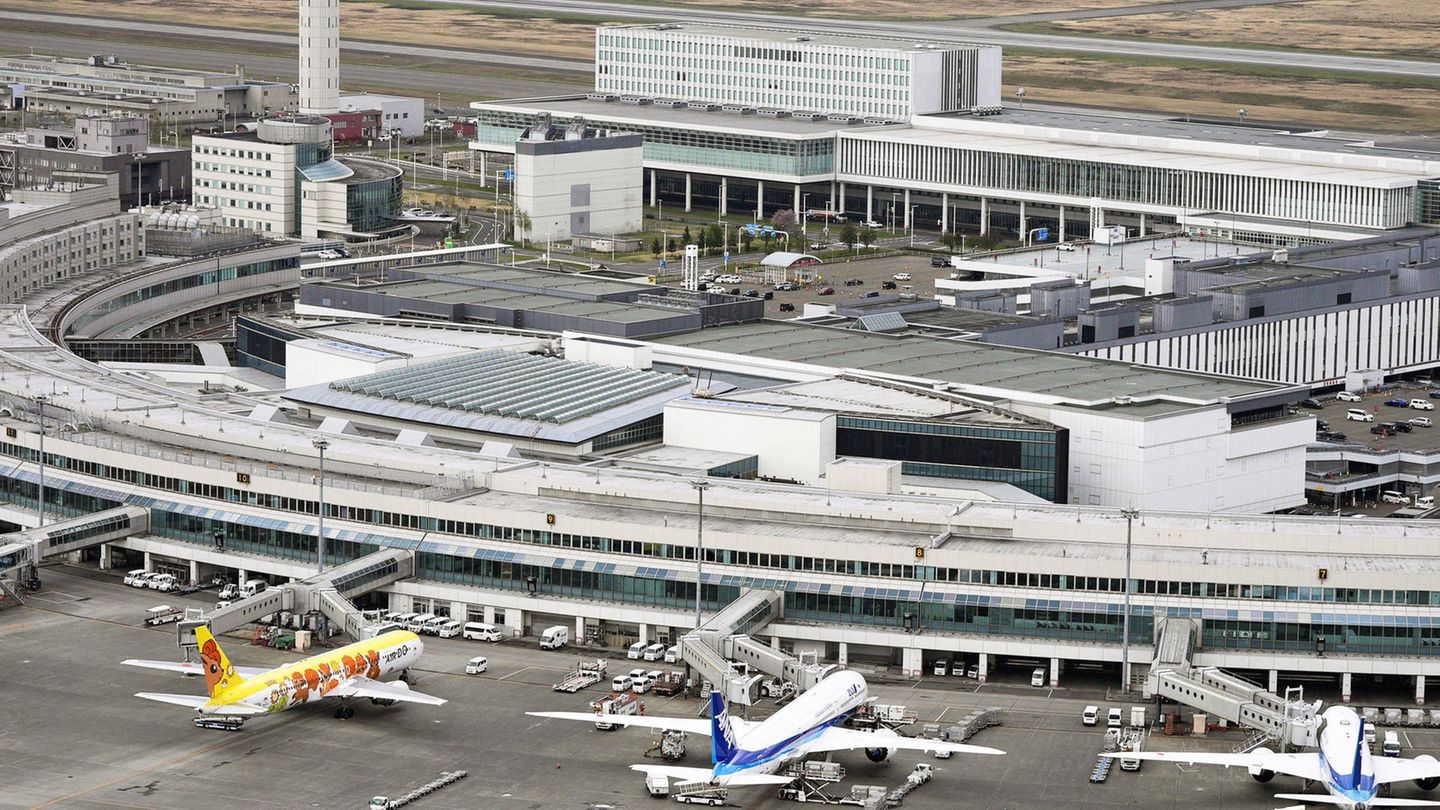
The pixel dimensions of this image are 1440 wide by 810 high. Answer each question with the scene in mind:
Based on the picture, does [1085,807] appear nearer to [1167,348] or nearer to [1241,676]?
[1241,676]

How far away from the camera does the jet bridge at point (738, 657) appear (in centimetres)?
10938

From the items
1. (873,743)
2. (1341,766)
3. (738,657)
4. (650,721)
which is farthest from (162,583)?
(1341,766)

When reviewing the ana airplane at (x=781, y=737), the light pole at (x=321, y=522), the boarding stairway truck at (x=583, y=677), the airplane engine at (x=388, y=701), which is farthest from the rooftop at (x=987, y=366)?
the airplane engine at (x=388, y=701)

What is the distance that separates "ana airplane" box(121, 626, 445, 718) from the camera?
105m

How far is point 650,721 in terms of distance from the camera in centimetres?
10450

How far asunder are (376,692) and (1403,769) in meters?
42.2

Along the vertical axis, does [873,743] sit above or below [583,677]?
above

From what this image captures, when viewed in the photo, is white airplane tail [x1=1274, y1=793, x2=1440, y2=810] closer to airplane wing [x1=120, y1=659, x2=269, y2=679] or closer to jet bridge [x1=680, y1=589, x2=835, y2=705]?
jet bridge [x1=680, y1=589, x2=835, y2=705]

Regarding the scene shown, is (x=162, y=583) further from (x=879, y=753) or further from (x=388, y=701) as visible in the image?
(x=879, y=753)

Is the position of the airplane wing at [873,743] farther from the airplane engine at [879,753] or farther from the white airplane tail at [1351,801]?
the white airplane tail at [1351,801]

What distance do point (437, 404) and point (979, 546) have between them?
4069cm

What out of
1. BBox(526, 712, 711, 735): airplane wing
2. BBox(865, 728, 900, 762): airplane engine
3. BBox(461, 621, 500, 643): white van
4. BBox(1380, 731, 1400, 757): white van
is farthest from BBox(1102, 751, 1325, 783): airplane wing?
BBox(461, 621, 500, 643): white van

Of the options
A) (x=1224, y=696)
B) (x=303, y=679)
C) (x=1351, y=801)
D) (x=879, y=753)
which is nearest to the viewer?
(x=1351, y=801)

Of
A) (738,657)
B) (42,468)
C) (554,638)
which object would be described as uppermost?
(42,468)
